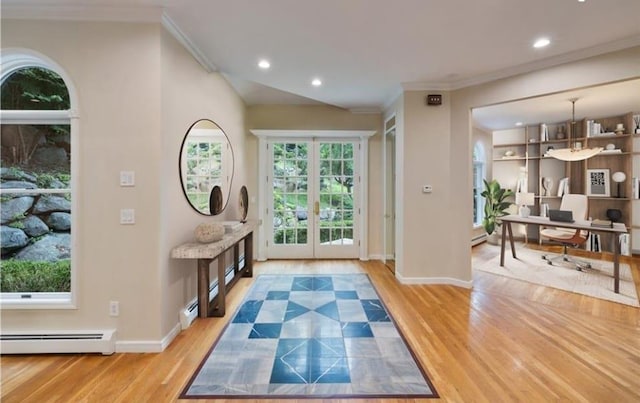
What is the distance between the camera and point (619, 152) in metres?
5.48

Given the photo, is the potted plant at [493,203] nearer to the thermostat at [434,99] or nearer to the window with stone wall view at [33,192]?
the thermostat at [434,99]

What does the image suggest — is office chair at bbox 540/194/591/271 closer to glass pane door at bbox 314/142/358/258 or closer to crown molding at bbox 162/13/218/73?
glass pane door at bbox 314/142/358/258

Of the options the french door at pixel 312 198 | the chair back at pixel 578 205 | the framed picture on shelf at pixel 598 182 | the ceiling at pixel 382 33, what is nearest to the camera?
the ceiling at pixel 382 33

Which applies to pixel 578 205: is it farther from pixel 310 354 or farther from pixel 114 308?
pixel 114 308

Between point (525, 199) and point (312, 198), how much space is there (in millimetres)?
4570

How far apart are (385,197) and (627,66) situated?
3165 mm

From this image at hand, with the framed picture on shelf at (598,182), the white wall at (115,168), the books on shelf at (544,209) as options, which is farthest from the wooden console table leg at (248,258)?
the framed picture on shelf at (598,182)

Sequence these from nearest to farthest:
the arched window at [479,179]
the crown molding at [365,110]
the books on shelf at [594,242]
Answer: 1. the crown molding at [365,110]
2. the books on shelf at [594,242]
3. the arched window at [479,179]

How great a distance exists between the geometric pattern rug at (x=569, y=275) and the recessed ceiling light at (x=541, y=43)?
3032mm

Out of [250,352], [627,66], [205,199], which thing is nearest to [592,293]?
[627,66]

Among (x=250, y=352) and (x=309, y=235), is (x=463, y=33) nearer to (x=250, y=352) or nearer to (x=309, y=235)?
(x=250, y=352)

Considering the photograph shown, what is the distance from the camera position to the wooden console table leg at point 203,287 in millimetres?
2902

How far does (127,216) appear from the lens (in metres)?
2.39

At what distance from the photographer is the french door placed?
534 centimetres
